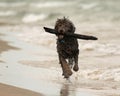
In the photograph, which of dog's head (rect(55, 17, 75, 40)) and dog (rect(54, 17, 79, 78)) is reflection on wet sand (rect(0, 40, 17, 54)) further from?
dog's head (rect(55, 17, 75, 40))

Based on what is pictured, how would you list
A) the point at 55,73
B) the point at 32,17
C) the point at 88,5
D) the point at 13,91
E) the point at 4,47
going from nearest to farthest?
the point at 13,91, the point at 55,73, the point at 4,47, the point at 32,17, the point at 88,5

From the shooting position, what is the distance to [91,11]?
35688mm

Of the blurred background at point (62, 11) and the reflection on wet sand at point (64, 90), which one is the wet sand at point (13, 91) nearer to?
the reflection on wet sand at point (64, 90)

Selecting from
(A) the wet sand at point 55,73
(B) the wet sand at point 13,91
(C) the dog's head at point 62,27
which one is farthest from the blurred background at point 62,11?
(B) the wet sand at point 13,91

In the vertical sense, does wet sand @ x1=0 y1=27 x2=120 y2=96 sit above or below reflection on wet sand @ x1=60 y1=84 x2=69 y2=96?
below

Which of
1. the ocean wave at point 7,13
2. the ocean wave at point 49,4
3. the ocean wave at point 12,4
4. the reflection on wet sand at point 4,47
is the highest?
the reflection on wet sand at point 4,47

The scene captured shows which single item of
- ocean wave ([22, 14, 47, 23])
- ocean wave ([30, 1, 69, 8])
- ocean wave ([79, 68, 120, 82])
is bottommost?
ocean wave ([30, 1, 69, 8])

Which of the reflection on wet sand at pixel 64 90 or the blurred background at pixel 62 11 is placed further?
the blurred background at pixel 62 11

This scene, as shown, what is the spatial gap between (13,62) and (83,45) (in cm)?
484

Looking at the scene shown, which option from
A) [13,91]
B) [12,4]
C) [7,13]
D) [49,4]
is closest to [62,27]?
[13,91]

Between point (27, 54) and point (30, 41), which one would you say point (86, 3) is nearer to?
point (30, 41)

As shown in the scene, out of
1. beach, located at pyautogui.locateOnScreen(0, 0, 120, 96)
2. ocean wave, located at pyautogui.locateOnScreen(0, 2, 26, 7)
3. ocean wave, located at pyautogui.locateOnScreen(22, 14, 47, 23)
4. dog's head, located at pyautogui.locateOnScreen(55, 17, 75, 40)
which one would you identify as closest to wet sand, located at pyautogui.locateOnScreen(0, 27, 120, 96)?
beach, located at pyautogui.locateOnScreen(0, 0, 120, 96)

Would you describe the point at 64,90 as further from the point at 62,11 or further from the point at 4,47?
the point at 62,11

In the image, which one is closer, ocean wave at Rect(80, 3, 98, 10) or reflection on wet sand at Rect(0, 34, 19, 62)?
reflection on wet sand at Rect(0, 34, 19, 62)
